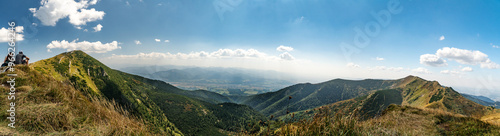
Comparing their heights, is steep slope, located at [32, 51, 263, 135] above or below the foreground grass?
below

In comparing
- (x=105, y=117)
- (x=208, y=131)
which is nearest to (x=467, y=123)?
(x=105, y=117)

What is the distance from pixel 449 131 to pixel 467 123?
110cm

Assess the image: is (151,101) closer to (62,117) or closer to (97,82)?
(97,82)

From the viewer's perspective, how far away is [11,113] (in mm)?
3895

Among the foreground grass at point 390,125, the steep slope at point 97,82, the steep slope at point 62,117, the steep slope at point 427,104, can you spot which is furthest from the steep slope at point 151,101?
Result: the steep slope at point 62,117

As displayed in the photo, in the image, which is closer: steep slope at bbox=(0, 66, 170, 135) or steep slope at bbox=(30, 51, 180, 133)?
steep slope at bbox=(0, 66, 170, 135)

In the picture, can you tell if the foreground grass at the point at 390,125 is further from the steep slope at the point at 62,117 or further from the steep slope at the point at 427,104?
the steep slope at the point at 62,117

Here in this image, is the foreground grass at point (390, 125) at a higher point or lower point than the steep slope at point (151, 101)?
higher

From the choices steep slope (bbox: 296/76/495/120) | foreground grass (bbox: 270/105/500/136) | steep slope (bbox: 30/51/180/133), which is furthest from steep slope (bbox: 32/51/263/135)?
foreground grass (bbox: 270/105/500/136)

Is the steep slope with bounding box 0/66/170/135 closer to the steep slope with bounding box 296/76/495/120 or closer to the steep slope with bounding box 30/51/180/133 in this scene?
the steep slope with bounding box 296/76/495/120

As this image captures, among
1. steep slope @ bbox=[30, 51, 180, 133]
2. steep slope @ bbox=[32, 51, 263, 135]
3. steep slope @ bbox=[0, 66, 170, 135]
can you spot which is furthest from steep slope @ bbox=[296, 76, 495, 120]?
steep slope @ bbox=[32, 51, 263, 135]

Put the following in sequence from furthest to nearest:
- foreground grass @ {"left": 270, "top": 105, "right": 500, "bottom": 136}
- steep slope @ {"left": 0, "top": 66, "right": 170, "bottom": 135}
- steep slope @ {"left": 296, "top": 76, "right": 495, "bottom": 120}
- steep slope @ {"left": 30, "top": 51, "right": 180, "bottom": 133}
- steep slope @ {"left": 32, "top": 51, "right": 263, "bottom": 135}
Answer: steep slope @ {"left": 32, "top": 51, "right": 263, "bottom": 135} < steep slope @ {"left": 30, "top": 51, "right": 180, "bottom": 133} < steep slope @ {"left": 296, "top": 76, "right": 495, "bottom": 120} < foreground grass @ {"left": 270, "top": 105, "right": 500, "bottom": 136} < steep slope @ {"left": 0, "top": 66, "right": 170, "bottom": 135}

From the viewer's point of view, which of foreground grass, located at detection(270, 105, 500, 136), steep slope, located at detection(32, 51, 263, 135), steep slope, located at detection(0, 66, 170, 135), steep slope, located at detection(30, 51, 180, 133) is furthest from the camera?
steep slope, located at detection(32, 51, 263, 135)

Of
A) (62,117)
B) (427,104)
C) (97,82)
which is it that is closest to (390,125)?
(62,117)
